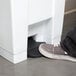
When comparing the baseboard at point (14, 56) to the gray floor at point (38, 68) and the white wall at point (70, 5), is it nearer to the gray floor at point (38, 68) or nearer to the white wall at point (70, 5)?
the gray floor at point (38, 68)

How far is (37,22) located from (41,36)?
0.61ft

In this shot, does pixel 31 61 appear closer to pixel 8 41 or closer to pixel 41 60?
pixel 41 60

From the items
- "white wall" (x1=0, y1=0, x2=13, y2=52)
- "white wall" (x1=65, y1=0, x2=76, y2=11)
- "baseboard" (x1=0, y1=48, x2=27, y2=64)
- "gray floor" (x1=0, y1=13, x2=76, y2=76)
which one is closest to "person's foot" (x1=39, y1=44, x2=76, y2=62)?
"gray floor" (x1=0, y1=13, x2=76, y2=76)

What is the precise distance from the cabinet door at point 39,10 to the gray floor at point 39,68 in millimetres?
275

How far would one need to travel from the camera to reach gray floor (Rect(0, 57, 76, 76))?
1262 millimetres

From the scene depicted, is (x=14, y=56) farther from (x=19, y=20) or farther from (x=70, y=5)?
(x=70, y=5)

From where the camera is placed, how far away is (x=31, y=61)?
4.56 ft

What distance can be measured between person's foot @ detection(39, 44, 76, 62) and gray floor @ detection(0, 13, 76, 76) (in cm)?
3

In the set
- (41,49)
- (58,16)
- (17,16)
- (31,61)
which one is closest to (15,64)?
(31,61)

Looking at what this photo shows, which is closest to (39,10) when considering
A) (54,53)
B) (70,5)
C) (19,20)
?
(19,20)

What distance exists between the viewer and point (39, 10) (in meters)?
1.40

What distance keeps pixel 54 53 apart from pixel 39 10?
12.1 inches

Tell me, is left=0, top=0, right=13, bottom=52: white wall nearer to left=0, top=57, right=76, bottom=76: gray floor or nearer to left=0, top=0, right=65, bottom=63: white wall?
left=0, top=0, right=65, bottom=63: white wall

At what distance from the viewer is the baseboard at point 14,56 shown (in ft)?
4.40
